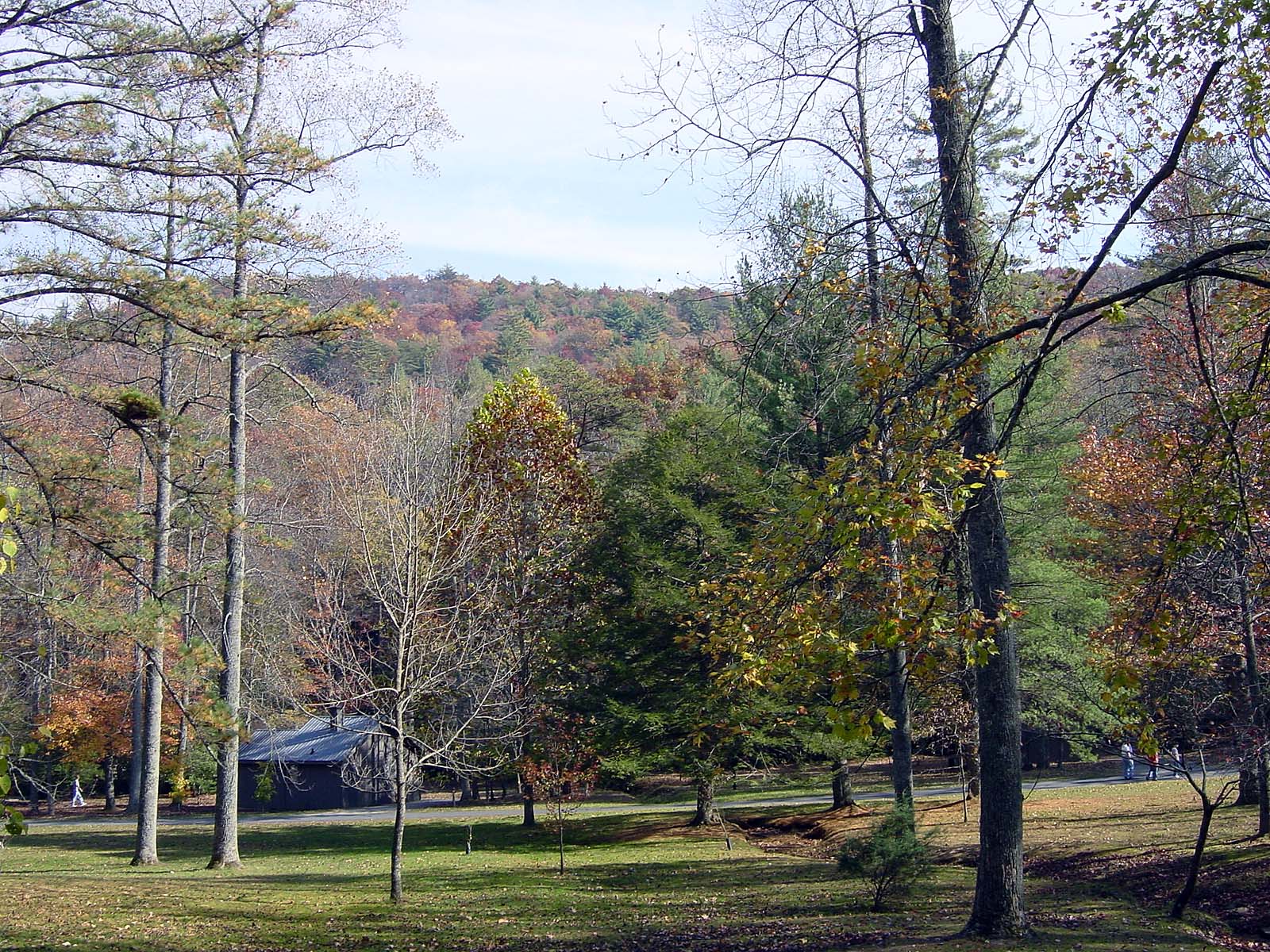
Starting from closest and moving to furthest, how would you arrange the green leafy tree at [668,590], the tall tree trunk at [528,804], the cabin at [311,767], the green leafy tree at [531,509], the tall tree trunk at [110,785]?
1. the green leafy tree at [668,590]
2. the tall tree trunk at [528,804]
3. the green leafy tree at [531,509]
4. the cabin at [311,767]
5. the tall tree trunk at [110,785]

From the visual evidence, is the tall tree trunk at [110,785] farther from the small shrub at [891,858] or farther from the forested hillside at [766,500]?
the small shrub at [891,858]

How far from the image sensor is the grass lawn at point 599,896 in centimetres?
981

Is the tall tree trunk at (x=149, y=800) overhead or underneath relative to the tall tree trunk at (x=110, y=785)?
overhead

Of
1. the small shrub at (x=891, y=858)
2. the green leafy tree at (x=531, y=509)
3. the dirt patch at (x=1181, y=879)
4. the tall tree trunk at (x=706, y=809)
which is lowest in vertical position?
the tall tree trunk at (x=706, y=809)

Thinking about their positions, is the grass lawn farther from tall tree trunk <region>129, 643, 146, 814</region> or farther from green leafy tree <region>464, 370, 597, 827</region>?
tall tree trunk <region>129, 643, 146, 814</region>

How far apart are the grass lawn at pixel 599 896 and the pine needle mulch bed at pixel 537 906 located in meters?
0.05

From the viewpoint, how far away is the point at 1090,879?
1293 cm

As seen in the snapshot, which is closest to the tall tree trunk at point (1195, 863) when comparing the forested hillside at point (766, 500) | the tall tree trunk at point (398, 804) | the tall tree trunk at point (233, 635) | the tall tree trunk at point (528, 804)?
the forested hillside at point (766, 500)

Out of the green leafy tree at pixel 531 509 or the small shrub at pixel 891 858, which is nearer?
the small shrub at pixel 891 858

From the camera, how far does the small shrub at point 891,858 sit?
1099 centimetres

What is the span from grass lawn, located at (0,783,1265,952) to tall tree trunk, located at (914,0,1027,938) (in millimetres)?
458

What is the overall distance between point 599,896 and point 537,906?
1260 mm

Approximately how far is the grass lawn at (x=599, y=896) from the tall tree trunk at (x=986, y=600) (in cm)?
46

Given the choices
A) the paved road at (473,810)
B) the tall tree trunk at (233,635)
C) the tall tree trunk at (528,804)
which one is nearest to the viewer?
the tall tree trunk at (233,635)
